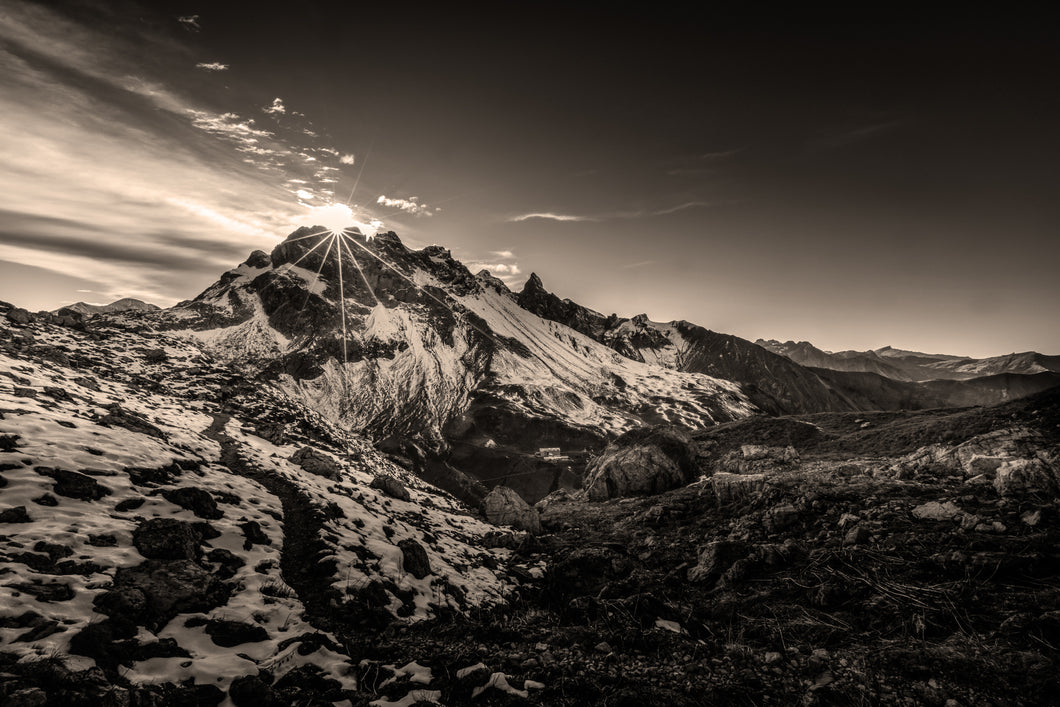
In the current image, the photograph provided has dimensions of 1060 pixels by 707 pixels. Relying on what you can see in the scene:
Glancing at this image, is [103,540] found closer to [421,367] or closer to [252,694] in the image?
[252,694]

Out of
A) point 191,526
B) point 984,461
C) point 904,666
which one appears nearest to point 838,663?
point 904,666

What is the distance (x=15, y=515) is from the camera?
9.05 metres

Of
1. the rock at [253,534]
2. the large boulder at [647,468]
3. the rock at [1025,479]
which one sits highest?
the rock at [1025,479]

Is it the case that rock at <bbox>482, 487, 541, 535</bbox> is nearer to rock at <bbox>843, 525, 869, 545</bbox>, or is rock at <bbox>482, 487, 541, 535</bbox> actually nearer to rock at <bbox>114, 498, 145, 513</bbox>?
rock at <bbox>843, 525, 869, 545</bbox>

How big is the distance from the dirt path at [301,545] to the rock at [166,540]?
2.21 metres

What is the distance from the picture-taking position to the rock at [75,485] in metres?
10.6

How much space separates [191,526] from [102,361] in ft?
81.4

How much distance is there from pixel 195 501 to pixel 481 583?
896 cm

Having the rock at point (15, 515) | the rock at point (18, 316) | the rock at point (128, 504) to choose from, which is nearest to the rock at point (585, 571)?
the rock at point (128, 504)

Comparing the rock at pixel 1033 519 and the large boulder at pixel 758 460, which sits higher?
the rock at pixel 1033 519

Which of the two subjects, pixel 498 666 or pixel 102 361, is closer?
pixel 498 666

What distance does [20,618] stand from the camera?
259 inches

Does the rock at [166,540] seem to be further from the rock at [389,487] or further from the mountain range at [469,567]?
the rock at [389,487]

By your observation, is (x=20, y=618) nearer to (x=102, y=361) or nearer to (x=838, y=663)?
(x=838, y=663)
